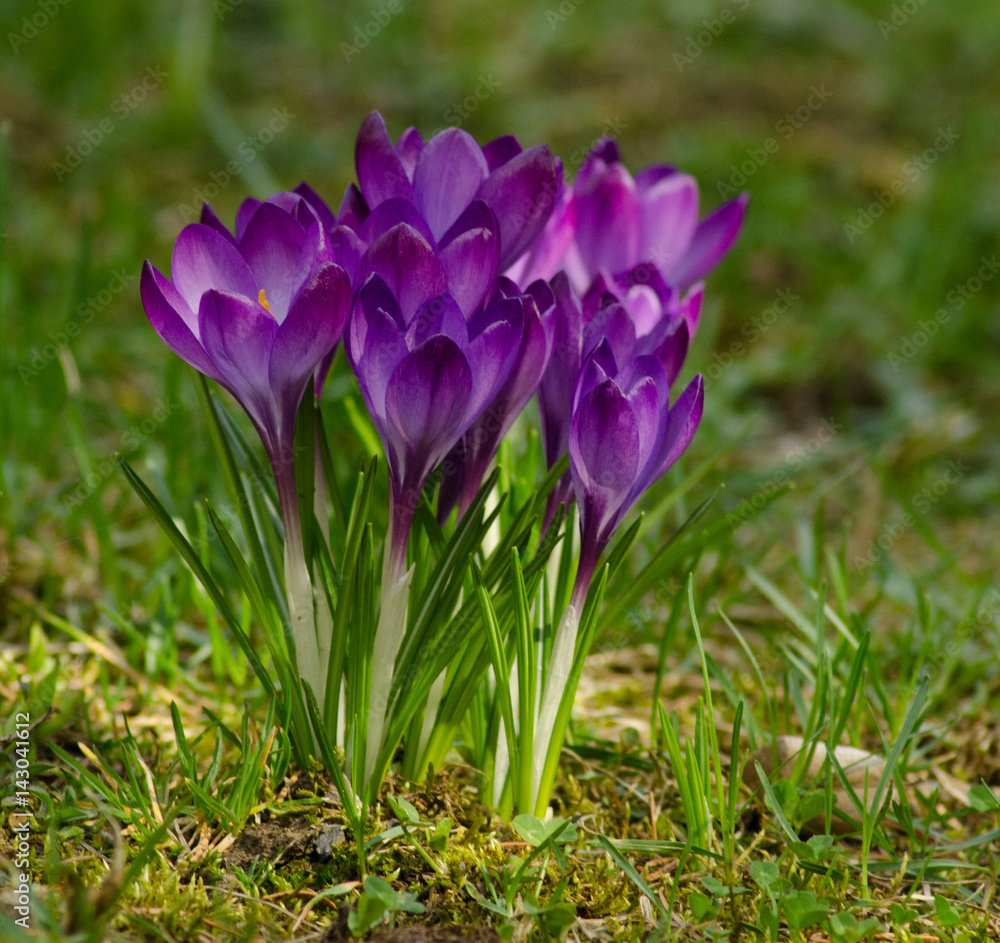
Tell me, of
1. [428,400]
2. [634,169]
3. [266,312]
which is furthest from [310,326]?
[634,169]

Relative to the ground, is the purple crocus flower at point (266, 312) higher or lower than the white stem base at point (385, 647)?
higher

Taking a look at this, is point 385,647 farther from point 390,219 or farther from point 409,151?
point 409,151

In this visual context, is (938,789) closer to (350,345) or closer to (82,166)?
(350,345)

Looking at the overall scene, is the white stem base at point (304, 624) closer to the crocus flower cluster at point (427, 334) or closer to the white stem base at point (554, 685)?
the crocus flower cluster at point (427, 334)

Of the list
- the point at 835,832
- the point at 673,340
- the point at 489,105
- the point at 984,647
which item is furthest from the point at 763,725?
the point at 489,105

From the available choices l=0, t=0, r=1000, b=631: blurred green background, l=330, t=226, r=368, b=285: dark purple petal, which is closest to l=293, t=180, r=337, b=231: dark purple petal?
l=330, t=226, r=368, b=285: dark purple petal

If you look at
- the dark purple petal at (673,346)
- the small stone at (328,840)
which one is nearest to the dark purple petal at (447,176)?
the dark purple petal at (673,346)

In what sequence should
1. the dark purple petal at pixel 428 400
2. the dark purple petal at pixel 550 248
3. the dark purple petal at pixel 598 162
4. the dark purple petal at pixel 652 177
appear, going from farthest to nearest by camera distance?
1. the dark purple petal at pixel 652 177
2. the dark purple petal at pixel 598 162
3. the dark purple petal at pixel 550 248
4. the dark purple petal at pixel 428 400
